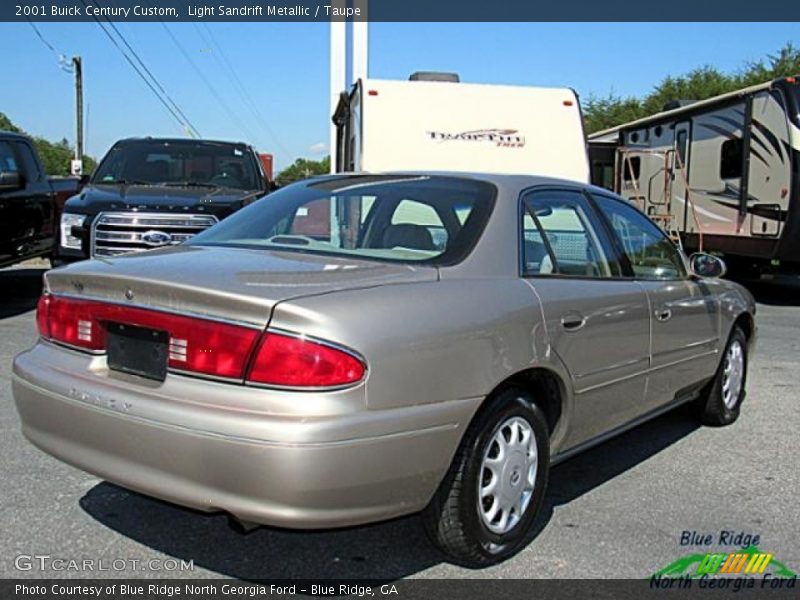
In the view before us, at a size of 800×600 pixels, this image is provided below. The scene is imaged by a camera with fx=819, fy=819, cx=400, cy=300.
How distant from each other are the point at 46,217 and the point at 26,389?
741 cm

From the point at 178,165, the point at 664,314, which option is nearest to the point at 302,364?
the point at 664,314

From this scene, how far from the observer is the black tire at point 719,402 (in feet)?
17.2

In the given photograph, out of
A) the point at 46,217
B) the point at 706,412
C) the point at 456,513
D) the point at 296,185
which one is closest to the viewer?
the point at 456,513

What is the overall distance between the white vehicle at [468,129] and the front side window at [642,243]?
14.3ft

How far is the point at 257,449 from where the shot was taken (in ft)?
8.38

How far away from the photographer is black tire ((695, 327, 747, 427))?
5230 mm

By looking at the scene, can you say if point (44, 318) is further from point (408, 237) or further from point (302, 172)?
point (302, 172)

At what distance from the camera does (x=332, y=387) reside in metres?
2.61

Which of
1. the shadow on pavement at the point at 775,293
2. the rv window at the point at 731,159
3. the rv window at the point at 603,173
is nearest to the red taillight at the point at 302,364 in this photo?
the rv window at the point at 731,159

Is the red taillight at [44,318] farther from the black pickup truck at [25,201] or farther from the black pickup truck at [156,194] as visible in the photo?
the black pickup truck at [25,201]

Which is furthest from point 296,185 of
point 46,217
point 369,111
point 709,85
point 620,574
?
point 709,85

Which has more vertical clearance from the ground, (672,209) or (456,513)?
(672,209)

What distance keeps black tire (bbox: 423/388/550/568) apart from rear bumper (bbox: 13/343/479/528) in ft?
0.45

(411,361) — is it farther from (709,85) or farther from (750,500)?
(709,85)
